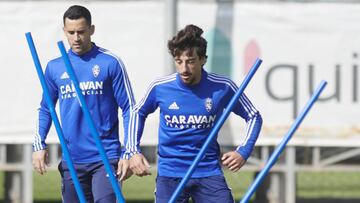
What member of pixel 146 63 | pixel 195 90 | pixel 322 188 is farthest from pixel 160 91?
pixel 322 188

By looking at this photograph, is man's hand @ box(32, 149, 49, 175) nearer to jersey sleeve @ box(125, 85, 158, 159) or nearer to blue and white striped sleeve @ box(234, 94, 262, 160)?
jersey sleeve @ box(125, 85, 158, 159)

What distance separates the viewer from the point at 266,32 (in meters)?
11.3

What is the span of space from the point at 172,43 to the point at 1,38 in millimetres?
5027

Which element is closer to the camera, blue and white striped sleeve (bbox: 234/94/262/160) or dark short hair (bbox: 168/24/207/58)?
dark short hair (bbox: 168/24/207/58)

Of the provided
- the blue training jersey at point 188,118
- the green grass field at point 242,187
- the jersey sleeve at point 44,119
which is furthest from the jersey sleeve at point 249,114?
the green grass field at point 242,187

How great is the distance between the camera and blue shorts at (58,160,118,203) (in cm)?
734

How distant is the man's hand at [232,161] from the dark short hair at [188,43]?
1.90 feet

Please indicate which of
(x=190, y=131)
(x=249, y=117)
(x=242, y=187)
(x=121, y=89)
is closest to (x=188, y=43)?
(x=190, y=131)

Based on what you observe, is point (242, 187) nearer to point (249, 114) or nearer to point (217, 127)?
point (249, 114)

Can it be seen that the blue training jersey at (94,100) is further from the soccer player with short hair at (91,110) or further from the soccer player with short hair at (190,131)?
the soccer player with short hair at (190,131)

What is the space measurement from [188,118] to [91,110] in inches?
27.4

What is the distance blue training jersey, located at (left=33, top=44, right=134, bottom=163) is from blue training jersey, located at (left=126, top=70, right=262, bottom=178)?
1.16 ft

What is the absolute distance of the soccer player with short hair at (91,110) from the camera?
7383 mm

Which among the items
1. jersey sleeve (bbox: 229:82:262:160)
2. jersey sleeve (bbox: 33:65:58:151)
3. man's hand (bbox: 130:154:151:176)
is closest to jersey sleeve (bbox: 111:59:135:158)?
jersey sleeve (bbox: 33:65:58:151)
